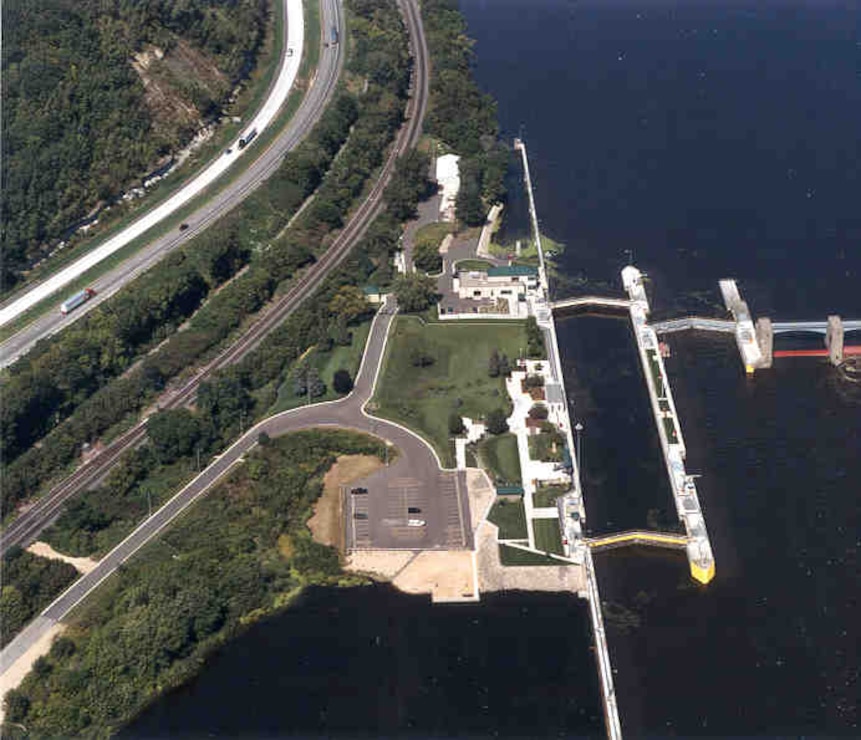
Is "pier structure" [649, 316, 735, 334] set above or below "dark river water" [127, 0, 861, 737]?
above

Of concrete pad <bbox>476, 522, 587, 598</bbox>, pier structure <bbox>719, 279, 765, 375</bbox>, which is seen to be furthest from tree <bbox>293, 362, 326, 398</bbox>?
pier structure <bbox>719, 279, 765, 375</bbox>

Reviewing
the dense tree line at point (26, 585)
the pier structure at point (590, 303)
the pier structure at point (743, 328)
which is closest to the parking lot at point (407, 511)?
the dense tree line at point (26, 585)

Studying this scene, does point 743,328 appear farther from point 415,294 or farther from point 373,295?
point 373,295

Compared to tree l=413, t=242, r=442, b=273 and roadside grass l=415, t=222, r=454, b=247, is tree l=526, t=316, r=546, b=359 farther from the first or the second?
roadside grass l=415, t=222, r=454, b=247

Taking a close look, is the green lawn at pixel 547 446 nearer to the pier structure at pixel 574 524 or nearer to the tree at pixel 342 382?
the pier structure at pixel 574 524

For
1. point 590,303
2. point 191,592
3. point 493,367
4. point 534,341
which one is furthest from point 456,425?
point 191,592
